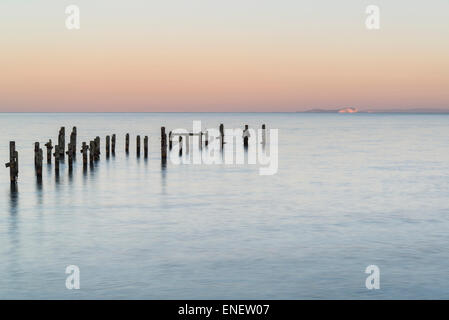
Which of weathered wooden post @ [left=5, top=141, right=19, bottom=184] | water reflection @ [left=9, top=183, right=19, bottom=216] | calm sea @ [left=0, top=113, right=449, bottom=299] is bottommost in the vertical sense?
calm sea @ [left=0, top=113, right=449, bottom=299]

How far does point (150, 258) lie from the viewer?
49.6 feet

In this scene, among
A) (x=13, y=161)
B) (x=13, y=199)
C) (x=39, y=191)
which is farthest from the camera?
(x=39, y=191)

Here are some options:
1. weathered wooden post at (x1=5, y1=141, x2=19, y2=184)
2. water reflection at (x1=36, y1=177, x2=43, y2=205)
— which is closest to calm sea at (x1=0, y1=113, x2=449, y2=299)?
water reflection at (x1=36, y1=177, x2=43, y2=205)

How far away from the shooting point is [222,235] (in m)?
18.1

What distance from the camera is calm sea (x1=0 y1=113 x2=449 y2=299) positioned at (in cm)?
1292

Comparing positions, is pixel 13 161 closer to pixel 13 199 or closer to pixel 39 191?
pixel 39 191

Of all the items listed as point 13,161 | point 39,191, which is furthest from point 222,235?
point 13,161

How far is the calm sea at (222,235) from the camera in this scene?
1292 cm

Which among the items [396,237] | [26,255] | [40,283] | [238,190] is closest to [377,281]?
[396,237]

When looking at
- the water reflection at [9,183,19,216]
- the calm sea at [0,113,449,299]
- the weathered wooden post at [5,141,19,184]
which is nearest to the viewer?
the calm sea at [0,113,449,299]

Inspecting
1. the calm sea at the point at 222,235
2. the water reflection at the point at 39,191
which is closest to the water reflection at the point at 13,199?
the calm sea at the point at 222,235

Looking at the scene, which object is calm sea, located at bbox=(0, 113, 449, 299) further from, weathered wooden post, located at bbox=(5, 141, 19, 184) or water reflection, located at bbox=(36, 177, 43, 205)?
weathered wooden post, located at bbox=(5, 141, 19, 184)

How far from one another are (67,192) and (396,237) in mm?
13456
